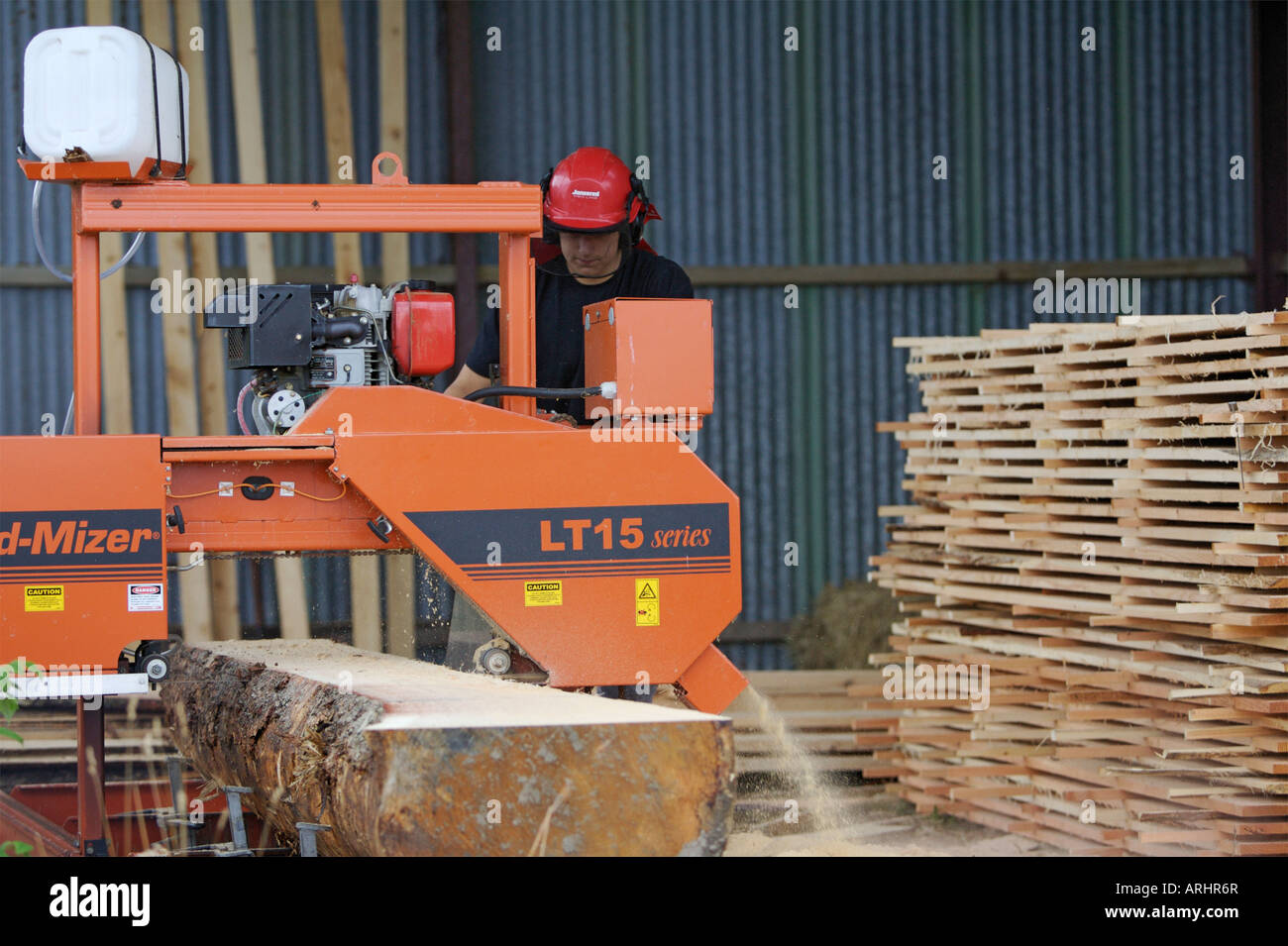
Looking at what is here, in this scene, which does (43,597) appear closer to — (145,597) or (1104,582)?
(145,597)

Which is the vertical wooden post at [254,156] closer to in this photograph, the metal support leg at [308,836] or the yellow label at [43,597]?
the yellow label at [43,597]

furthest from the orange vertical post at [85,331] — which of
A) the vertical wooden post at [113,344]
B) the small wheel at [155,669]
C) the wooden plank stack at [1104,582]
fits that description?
the wooden plank stack at [1104,582]

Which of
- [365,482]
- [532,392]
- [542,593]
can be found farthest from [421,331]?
[542,593]

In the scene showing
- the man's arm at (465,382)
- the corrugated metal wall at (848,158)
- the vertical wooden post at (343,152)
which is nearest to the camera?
the man's arm at (465,382)

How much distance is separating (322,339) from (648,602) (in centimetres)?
114

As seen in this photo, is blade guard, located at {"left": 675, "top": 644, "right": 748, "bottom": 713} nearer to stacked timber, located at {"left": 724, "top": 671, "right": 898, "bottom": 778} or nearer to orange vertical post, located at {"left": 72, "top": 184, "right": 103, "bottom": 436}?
orange vertical post, located at {"left": 72, "top": 184, "right": 103, "bottom": 436}

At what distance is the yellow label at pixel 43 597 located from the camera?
3377 mm

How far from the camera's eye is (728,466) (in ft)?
Answer: 28.8

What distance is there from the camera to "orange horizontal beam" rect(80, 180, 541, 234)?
363cm

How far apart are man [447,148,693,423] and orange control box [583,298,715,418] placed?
2.54ft

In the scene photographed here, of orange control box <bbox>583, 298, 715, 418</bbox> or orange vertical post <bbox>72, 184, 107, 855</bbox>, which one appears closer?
orange vertical post <bbox>72, 184, 107, 855</bbox>

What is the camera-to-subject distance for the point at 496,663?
3721 mm

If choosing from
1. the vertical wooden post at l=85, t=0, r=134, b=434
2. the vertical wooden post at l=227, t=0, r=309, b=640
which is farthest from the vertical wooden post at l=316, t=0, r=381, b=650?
the vertical wooden post at l=85, t=0, r=134, b=434

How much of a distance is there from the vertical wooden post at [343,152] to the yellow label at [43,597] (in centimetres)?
412
